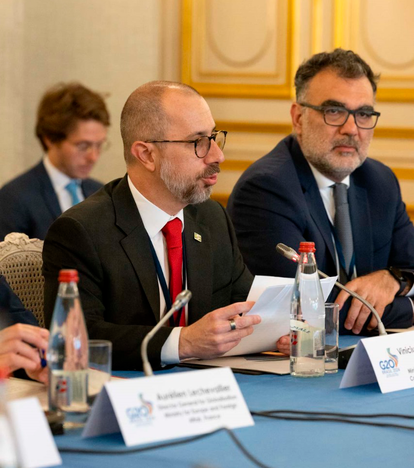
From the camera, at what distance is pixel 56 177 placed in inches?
172

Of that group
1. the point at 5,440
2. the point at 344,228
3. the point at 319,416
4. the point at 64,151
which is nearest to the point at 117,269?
the point at 319,416

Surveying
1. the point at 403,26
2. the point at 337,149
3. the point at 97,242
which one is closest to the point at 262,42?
the point at 403,26

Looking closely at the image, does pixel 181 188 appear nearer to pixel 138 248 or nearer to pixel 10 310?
pixel 138 248

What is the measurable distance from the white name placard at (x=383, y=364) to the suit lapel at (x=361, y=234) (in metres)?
1.17

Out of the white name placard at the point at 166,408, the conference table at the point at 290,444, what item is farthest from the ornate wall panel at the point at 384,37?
the white name placard at the point at 166,408

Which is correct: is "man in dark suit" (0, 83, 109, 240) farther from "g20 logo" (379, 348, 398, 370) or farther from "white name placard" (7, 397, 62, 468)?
"white name placard" (7, 397, 62, 468)

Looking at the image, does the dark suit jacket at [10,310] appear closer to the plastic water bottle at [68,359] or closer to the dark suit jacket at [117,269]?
the dark suit jacket at [117,269]

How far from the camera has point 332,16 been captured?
4703mm

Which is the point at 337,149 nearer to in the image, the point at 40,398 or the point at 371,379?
the point at 371,379

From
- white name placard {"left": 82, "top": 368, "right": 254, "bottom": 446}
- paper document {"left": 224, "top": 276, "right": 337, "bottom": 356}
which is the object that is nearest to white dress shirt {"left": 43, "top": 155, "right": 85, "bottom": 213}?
paper document {"left": 224, "top": 276, "right": 337, "bottom": 356}

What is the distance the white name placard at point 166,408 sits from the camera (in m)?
1.39

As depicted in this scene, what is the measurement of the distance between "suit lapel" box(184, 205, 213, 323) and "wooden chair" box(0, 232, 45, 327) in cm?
50

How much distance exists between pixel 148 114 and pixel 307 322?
0.83 meters

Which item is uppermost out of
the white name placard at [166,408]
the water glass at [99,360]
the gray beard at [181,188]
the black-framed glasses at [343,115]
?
the black-framed glasses at [343,115]
